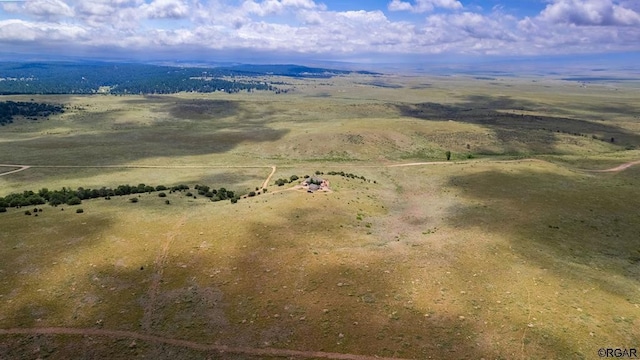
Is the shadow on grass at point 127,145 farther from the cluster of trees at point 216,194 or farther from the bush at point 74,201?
the bush at point 74,201

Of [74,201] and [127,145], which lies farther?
[127,145]

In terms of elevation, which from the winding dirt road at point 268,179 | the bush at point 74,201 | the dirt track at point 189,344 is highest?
the bush at point 74,201

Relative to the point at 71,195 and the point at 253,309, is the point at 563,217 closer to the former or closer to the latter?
the point at 253,309

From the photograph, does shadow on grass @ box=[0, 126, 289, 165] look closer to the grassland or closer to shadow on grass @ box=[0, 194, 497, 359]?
the grassland

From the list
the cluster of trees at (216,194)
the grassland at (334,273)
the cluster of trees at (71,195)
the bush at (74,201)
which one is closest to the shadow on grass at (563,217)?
the grassland at (334,273)

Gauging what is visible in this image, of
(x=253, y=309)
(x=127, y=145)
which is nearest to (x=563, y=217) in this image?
(x=253, y=309)

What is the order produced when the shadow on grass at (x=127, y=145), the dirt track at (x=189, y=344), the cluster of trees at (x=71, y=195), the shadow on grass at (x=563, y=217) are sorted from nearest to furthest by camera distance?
the dirt track at (x=189, y=344) < the shadow on grass at (x=563, y=217) < the cluster of trees at (x=71, y=195) < the shadow on grass at (x=127, y=145)

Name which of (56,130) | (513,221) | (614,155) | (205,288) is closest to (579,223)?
(513,221)

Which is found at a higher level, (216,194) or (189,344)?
(216,194)
